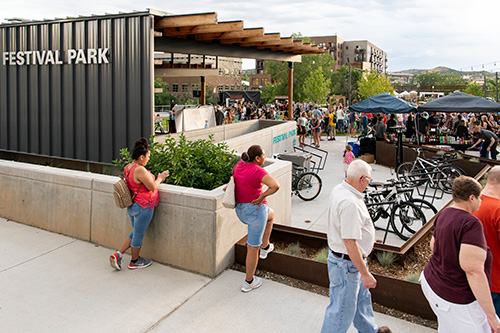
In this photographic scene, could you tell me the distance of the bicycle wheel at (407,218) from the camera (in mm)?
7449

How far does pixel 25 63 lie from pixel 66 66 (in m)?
1.43

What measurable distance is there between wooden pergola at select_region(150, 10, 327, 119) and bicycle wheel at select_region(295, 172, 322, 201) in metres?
3.90

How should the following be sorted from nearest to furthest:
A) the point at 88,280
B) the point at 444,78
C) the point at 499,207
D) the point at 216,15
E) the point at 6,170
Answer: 1. the point at 499,207
2. the point at 88,280
3. the point at 6,170
4. the point at 216,15
5. the point at 444,78

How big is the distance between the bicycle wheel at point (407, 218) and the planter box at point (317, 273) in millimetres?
2067

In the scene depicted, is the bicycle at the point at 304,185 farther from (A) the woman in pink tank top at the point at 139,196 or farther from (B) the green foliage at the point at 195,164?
(A) the woman in pink tank top at the point at 139,196

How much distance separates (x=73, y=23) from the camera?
9648 mm

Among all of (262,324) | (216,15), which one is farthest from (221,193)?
(216,15)

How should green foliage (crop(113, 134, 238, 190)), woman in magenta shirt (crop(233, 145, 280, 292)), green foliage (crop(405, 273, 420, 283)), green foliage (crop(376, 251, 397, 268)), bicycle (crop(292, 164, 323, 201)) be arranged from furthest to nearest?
bicycle (crop(292, 164, 323, 201)), green foliage (crop(113, 134, 238, 190)), green foliage (crop(376, 251, 397, 268)), green foliage (crop(405, 273, 420, 283)), woman in magenta shirt (crop(233, 145, 280, 292))

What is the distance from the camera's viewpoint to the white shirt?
3.35 metres

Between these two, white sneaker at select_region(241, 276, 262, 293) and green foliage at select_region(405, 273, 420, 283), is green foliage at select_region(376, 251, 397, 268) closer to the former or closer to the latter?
green foliage at select_region(405, 273, 420, 283)

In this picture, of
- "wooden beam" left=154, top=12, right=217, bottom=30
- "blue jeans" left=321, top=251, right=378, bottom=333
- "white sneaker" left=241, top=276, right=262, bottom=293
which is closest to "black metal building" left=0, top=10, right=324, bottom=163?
"wooden beam" left=154, top=12, right=217, bottom=30

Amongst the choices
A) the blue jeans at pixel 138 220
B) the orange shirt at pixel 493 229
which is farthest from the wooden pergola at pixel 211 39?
the orange shirt at pixel 493 229

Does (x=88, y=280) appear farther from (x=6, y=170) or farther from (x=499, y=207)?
(x=499, y=207)

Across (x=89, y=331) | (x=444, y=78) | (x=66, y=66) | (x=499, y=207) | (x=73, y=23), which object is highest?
(x=444, y=78)
